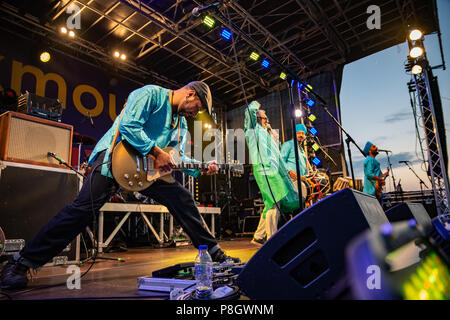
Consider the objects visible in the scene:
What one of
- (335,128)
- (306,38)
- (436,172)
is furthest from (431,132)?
(306,38)

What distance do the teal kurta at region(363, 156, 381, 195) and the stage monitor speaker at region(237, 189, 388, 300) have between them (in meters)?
6.12

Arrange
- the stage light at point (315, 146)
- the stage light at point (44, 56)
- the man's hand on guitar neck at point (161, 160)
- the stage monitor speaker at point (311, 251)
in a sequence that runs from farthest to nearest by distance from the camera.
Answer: the stage light at point (315, 146)
the stage light at point (44, 56)
the man's hand on guitar neck at point (161, 160)
the stage monitor speaker at point (311, 251)

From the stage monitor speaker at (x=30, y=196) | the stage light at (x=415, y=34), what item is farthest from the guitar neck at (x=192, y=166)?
the stage light at (x=415, y=34)

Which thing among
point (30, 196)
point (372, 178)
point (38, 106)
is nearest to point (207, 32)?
point (372, 178)

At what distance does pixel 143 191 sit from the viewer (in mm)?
2561

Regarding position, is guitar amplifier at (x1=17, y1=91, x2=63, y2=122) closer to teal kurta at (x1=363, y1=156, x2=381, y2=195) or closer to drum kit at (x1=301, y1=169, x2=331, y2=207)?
drum kit at (x1=301, y1=169, x2=331, y2=207)

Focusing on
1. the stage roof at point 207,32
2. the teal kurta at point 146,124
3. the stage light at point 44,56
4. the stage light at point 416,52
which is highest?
the stage roof at point 207,32

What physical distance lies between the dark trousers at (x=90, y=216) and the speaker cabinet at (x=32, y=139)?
1678 millimetres

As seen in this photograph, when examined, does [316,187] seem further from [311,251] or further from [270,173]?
[311,251]

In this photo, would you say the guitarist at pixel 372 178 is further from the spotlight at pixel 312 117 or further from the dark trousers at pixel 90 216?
the dark trousers at pixel 90 216

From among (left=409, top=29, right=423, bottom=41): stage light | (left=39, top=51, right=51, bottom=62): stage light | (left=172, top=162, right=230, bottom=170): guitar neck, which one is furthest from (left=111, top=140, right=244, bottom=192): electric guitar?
(left=409, top=29, right=423, bottom=41): stage light

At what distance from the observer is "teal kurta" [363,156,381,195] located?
6.98m

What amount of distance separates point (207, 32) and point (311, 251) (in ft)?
31.0

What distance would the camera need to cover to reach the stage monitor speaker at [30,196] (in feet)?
10.8
